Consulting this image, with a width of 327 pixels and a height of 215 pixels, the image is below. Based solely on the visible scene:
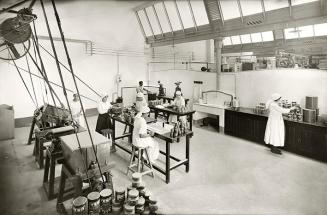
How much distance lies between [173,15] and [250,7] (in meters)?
3.96

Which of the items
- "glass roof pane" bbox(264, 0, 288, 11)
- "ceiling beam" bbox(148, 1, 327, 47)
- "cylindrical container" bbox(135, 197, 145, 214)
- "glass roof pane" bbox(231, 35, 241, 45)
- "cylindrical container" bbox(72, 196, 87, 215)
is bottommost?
"cylindrical container" bbox(135, 197, 145, 214)

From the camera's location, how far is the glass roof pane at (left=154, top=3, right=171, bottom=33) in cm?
1041

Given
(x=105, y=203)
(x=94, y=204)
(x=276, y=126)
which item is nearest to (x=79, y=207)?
(x=94, y=204)

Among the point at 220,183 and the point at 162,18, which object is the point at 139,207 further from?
the point at 162,18

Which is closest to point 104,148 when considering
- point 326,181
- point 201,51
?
point 326,181

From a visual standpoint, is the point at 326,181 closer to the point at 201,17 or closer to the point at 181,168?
the point at 181,168

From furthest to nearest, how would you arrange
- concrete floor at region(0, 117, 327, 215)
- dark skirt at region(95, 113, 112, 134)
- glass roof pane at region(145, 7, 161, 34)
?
glass roof pane at region(145, 7, 161, 34) → dark skirt at region(95, 113, 112, 134) → concrete floor at region(0, 117, 327, 215)

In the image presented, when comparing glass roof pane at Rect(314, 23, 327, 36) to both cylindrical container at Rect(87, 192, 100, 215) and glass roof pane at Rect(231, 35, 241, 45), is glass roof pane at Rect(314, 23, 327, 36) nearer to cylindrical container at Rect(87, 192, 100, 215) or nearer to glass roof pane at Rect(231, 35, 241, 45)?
glass roof pane at Rect(231, 35, 241, 45)

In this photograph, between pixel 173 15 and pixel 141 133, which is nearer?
pixel 141 133

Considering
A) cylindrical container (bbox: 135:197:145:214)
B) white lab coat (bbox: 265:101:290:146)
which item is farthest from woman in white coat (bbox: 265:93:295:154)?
cylindrical container (bbox: 135:197:145:214)

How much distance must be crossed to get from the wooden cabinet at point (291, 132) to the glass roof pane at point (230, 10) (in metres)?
3.38

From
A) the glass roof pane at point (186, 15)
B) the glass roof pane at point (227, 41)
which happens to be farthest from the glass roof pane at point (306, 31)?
the glass roof pane at point (186, 15)

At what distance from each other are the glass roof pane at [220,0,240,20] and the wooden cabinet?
338cm

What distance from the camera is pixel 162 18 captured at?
10609mm
